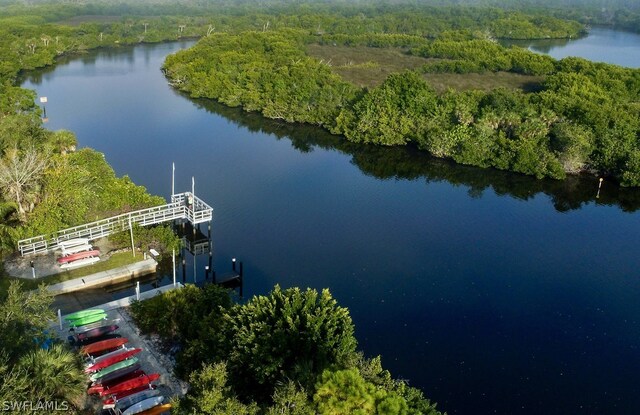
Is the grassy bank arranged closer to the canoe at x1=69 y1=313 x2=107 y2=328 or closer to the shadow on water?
the canoe at x1=69 y1=313 x2=107 y2=328

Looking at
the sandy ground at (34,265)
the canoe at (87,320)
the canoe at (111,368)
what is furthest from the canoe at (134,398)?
the sandy ground at (34,265)

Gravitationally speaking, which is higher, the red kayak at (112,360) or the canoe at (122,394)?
the red kayak at (112,360)

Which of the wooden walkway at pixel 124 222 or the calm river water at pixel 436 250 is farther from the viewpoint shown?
the wooden walkway at pixel 124 222

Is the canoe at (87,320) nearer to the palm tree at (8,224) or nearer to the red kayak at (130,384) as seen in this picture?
the red kayak at (130,384)

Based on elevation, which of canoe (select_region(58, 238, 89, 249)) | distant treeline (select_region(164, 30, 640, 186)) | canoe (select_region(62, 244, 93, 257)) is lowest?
canoe (select_region(62, 244, 93, 257))

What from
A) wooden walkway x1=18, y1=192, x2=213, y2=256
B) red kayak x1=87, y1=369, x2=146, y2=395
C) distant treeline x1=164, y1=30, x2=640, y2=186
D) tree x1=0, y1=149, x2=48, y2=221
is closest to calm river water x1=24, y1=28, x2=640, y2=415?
distant treeline x1=164, y1=30, x2=640, y2=186

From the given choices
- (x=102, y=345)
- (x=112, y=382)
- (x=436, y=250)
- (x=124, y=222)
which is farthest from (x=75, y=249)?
(x=436, y=250)

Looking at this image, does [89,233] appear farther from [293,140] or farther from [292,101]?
[292,101]
